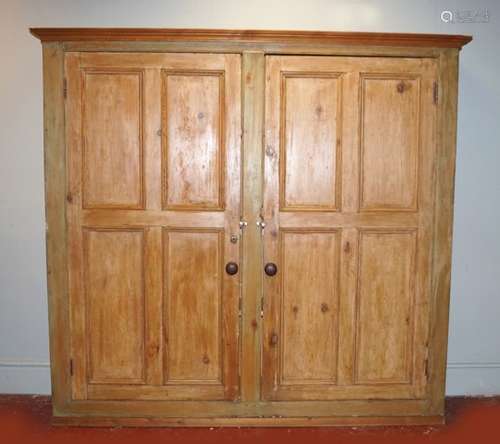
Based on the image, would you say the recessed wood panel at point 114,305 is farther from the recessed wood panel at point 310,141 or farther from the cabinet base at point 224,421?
the recessed wood panel at point 310,141

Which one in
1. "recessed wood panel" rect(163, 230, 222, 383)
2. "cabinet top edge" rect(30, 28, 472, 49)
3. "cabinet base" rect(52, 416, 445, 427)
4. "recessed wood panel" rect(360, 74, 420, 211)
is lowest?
"cabinet base" rect(52, 416, 445, 427)

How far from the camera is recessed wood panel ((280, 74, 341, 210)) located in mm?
2352

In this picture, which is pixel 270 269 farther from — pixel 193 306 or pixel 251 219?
pixel 193 306

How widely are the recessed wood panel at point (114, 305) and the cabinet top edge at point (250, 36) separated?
3.08ft

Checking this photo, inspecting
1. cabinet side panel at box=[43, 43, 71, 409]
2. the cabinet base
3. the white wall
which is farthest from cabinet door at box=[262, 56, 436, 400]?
cabinet side panel at box=[43, 43, 71, 409]

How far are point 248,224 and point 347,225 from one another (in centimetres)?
50

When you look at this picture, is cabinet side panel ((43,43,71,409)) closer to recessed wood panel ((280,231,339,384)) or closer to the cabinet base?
the cabinet base

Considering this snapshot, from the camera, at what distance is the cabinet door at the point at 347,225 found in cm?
236

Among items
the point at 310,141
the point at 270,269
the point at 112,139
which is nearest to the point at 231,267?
the point at 270,269

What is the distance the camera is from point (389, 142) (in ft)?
7.83

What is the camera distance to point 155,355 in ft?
8.00

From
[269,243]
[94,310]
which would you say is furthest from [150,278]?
[269,243]

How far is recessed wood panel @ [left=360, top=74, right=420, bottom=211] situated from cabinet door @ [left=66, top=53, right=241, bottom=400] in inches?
25.2

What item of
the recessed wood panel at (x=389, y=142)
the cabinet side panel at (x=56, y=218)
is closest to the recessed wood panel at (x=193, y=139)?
the cabinet side panel at (x=56, y=218)
